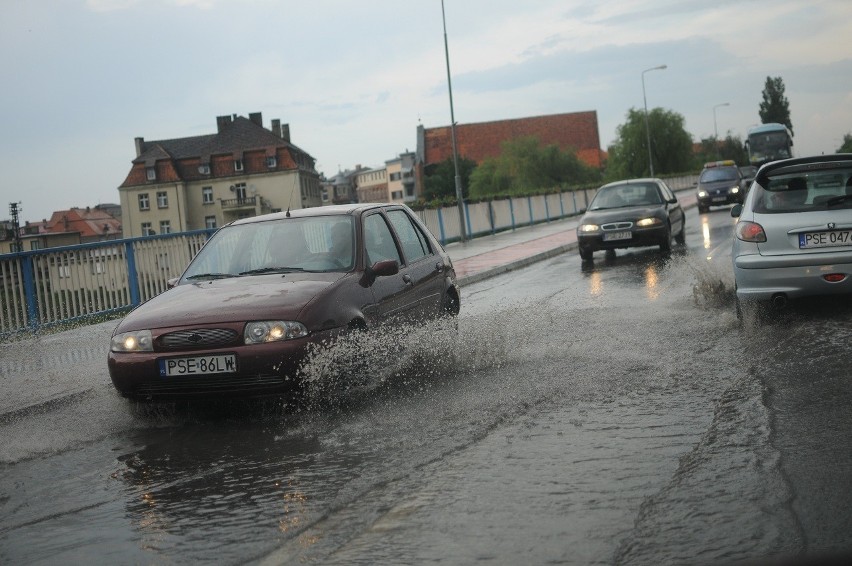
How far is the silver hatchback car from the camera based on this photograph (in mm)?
9648

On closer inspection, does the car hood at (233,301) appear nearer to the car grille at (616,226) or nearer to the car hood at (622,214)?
the car grille at (616,226)

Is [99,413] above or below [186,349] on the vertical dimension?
below

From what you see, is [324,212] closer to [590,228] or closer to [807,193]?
[807,193]

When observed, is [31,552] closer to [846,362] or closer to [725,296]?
[846,362]

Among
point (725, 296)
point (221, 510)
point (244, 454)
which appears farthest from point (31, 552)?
point (725, 296)

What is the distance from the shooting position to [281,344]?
6852mm

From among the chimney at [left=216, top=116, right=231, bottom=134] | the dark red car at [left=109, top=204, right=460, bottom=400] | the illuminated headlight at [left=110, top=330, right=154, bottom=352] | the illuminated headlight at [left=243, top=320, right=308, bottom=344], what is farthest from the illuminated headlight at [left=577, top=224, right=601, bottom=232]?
the chimney at [left=216, top=116, right=231, bottom=134]

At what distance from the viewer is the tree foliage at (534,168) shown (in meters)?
107

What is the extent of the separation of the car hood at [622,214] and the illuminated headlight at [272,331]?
14.4 meters

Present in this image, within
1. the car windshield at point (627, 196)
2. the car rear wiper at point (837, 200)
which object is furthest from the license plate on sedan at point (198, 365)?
the car windshield at point (627, 196)

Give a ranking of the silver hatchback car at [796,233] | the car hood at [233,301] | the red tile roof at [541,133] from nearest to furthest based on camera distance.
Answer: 1. the car hood at [233,301]
2. the silver hatchback car at [796,233]
3. the red tile roof at [541,133]

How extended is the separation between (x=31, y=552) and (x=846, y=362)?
573cm

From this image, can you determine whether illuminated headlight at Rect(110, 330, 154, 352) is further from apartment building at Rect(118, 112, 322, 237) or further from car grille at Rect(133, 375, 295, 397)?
apartment building at Rect(118, 112, 322, 237)

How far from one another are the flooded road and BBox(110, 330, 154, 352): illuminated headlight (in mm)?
559
